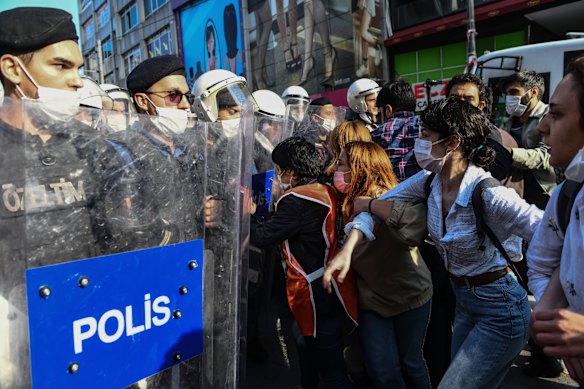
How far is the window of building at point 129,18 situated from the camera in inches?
1361

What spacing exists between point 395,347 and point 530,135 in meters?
2.16

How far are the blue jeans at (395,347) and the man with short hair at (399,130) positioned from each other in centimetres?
106

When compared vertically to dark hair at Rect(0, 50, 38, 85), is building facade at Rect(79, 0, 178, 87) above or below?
above

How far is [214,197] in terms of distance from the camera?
1396 millimetres

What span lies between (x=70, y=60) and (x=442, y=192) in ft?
5.40

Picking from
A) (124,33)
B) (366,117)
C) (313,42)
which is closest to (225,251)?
→ (366,117)

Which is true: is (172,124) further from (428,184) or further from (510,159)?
(510,159)

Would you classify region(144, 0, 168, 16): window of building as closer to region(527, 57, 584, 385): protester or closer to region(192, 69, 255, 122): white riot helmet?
region(192, 69, 255, 122): white riot helmet

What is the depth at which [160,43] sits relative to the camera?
3197cm

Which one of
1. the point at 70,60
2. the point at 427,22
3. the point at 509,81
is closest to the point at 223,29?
the point at 427,22

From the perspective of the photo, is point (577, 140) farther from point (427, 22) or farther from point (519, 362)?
point (427, 22)

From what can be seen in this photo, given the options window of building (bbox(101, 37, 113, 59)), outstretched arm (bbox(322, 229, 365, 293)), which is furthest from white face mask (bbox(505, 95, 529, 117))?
window of building (bbox(101, 37, 113, 59))

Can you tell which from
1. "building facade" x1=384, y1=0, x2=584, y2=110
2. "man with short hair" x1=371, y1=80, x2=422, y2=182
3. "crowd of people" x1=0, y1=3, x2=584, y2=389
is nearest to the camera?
"crowd of people" x1=0, y1=3, x2=584, y2=389

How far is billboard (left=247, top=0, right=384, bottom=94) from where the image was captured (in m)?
16.0
